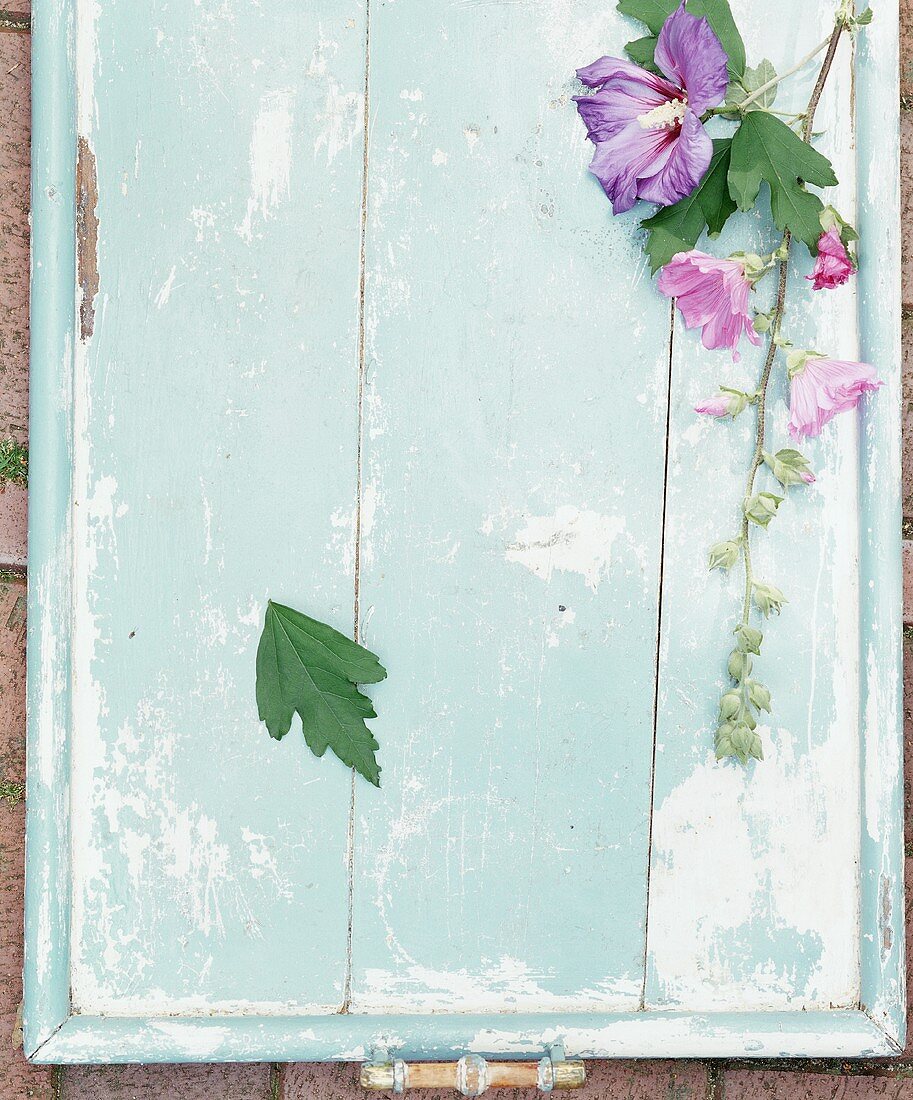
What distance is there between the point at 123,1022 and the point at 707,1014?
46 centimetres

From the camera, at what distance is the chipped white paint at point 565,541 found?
0.72 metres

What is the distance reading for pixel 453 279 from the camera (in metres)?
0.71

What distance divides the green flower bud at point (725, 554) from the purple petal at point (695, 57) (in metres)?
0.31

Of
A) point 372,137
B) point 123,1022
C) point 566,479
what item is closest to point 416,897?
point 123,1022

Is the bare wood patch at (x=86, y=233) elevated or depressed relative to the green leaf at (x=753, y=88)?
depressed

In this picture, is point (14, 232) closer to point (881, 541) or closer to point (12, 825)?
point (12, 825)

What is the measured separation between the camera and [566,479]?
2.37 feet

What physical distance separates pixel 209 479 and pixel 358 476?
0.37 ft

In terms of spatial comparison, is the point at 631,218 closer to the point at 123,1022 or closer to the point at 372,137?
the point at 372,137

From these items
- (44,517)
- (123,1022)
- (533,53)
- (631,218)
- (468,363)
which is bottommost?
(123,1022)

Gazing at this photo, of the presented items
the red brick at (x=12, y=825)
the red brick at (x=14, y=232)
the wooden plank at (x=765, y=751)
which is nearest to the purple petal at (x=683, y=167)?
the wooden plank at (x=765, y=751)

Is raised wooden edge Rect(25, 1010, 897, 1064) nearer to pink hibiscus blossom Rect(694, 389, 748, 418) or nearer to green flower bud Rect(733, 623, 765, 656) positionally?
green flower bud Rect(733, 623, 765, 656)

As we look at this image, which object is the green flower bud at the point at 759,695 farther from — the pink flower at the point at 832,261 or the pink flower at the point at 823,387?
the pink flower at the point at 832,261

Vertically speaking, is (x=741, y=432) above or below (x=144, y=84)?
below
